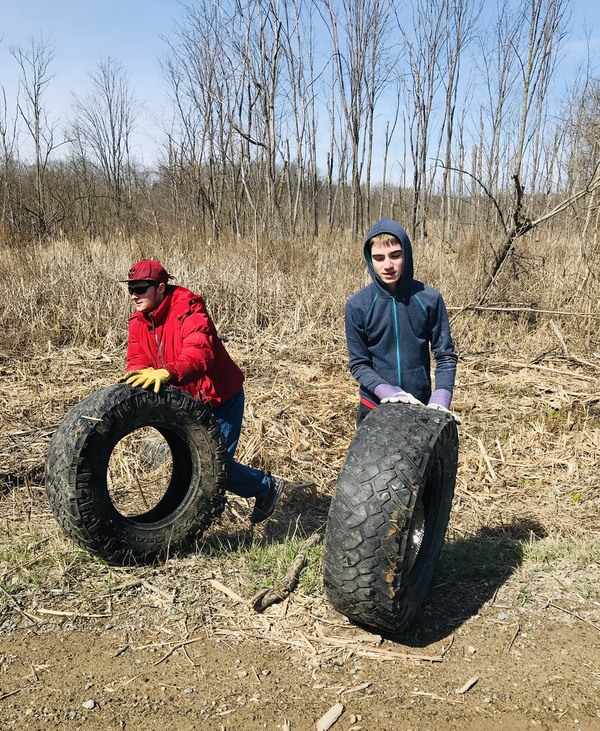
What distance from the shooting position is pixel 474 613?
2.93 meters

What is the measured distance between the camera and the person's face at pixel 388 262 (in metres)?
2.98

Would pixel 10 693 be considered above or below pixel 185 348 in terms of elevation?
below

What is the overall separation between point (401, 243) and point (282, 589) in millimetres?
1819

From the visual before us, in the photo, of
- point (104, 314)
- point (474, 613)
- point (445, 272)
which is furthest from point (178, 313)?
point (445, 272)

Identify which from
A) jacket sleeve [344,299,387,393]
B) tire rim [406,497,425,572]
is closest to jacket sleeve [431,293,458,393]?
jacket sleeve [344,299,387,393]

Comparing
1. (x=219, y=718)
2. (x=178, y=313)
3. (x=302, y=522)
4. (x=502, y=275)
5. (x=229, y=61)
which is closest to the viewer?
(x=219, y=718)

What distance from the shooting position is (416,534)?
281cm

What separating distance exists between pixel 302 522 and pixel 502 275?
6.30m

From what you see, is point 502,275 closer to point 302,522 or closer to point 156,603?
point 302,522

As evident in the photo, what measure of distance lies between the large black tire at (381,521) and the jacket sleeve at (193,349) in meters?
1.02

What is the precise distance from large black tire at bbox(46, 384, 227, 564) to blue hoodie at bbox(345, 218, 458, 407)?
3.21 feet

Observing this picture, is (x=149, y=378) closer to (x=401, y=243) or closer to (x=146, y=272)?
(x=146, y=272)

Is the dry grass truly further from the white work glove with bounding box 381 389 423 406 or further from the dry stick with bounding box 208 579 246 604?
the white work glove with bounding box 381 389 423 406

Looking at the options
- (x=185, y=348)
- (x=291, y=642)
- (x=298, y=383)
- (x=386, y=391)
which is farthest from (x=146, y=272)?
(x=298, y=383)
